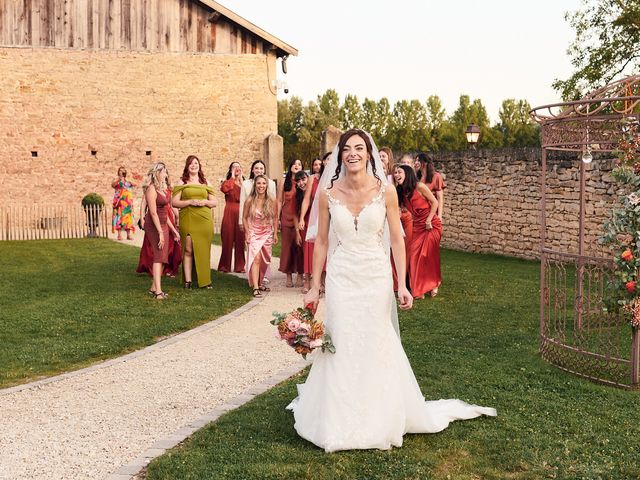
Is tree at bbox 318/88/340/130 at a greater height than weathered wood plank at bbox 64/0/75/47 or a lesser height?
greater

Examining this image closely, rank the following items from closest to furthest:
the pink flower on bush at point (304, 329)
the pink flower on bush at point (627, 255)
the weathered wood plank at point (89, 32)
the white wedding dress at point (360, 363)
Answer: the white wedding dress at point (360, 363)
the pink flower on bush at point (304, 329)
the pink flower on bush at point (627, 255)
the weathered wood plank at point (89, 32)

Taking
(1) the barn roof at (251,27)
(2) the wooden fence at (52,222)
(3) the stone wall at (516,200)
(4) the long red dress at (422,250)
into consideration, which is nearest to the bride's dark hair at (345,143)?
(4) the long red dress at (422,250)

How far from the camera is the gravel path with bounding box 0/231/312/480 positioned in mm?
5312

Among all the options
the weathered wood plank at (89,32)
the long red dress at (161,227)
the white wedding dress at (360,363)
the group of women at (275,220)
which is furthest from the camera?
the weathered wood plank at (89,32)

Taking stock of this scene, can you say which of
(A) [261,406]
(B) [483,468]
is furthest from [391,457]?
(A) [261,406]

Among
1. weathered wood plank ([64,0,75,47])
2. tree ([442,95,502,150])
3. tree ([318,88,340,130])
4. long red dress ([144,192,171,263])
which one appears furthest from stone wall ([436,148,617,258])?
tree ([318,88,340,130])

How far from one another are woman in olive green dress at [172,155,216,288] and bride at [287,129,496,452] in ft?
22.3

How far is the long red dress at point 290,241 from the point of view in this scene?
1303cm

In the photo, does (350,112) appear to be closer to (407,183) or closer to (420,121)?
(420,121)

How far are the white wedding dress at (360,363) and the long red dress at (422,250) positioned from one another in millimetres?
6003

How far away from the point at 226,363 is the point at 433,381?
2.13m

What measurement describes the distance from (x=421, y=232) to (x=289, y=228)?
2297 millimetres

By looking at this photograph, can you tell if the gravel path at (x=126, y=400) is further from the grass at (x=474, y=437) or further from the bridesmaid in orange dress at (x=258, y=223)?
the bridesmaid in orange dress at (x=258, y=223)

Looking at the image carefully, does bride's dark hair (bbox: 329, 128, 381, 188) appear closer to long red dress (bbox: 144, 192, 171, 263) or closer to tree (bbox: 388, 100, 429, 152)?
long red dress (bbox: 144, 192, 171, 263)
